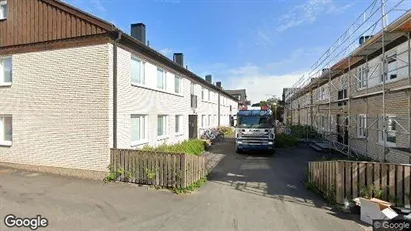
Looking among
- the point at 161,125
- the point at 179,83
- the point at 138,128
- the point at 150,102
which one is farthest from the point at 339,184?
the point at 179,83

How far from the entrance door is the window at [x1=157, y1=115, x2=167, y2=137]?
4865mm

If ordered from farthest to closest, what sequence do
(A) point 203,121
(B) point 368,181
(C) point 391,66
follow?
(A) point 203,121
(C) point 391,66
(B) point 368,181

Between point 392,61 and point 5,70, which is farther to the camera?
point 5,70

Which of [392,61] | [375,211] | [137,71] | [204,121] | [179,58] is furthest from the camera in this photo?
[204,121]

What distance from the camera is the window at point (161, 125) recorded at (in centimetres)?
1416

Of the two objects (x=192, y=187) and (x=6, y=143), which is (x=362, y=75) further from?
(x=6, y=143)

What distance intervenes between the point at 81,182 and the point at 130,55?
202 inches

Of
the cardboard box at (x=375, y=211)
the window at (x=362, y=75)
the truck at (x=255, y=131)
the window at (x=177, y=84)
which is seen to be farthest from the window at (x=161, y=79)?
the cardboard box at (x=375, y=211)

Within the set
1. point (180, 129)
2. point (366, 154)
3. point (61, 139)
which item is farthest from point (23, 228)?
point (366, 154)

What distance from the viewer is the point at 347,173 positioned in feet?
22.7

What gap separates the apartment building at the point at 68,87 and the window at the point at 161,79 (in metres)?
1.36

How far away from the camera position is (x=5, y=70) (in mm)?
11680

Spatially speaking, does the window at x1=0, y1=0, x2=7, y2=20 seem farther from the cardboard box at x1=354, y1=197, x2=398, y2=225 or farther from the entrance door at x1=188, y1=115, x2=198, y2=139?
the cardboard box at x1=354, y1=197, x2=398, y2=225

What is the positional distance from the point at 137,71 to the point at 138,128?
251cm
